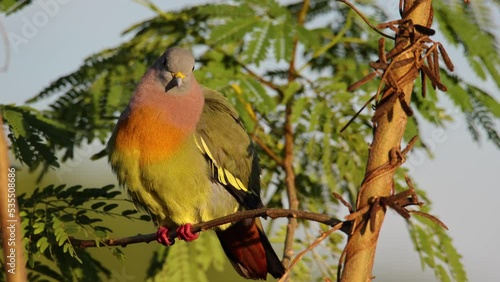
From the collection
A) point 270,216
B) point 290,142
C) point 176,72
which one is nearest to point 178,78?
point 176,72

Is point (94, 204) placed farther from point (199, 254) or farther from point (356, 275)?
point (356, 275)

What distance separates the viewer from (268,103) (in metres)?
4.00

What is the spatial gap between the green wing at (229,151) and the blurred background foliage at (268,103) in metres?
0.20

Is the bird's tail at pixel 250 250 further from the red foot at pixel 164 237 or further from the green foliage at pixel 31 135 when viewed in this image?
the green foliage at pixel 31 135

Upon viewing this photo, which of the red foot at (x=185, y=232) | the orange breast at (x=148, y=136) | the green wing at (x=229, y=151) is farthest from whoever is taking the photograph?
the green wing at (x=229, y=151)

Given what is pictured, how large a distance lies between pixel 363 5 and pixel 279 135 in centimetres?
86

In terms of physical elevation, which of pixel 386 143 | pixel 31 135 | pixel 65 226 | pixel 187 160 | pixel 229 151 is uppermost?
pixel 229 151

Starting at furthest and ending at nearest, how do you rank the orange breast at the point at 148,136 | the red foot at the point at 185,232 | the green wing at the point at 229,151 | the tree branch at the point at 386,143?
the green wing at the point at 229,151 → the red foot at the point at 185,232 → the orange breast at the point at 148,136 → the tree branch at the point at 386,143

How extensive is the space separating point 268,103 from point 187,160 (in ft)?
1.99

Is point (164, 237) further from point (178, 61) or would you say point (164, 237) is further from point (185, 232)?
point (178, 61)

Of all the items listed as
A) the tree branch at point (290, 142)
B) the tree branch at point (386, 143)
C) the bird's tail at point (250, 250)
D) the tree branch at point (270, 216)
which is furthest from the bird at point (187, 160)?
the tree branch at point (386, 143)

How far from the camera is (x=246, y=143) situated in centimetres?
384

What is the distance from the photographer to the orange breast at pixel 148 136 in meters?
3.53

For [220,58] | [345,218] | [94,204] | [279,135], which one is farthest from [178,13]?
[345,218]
